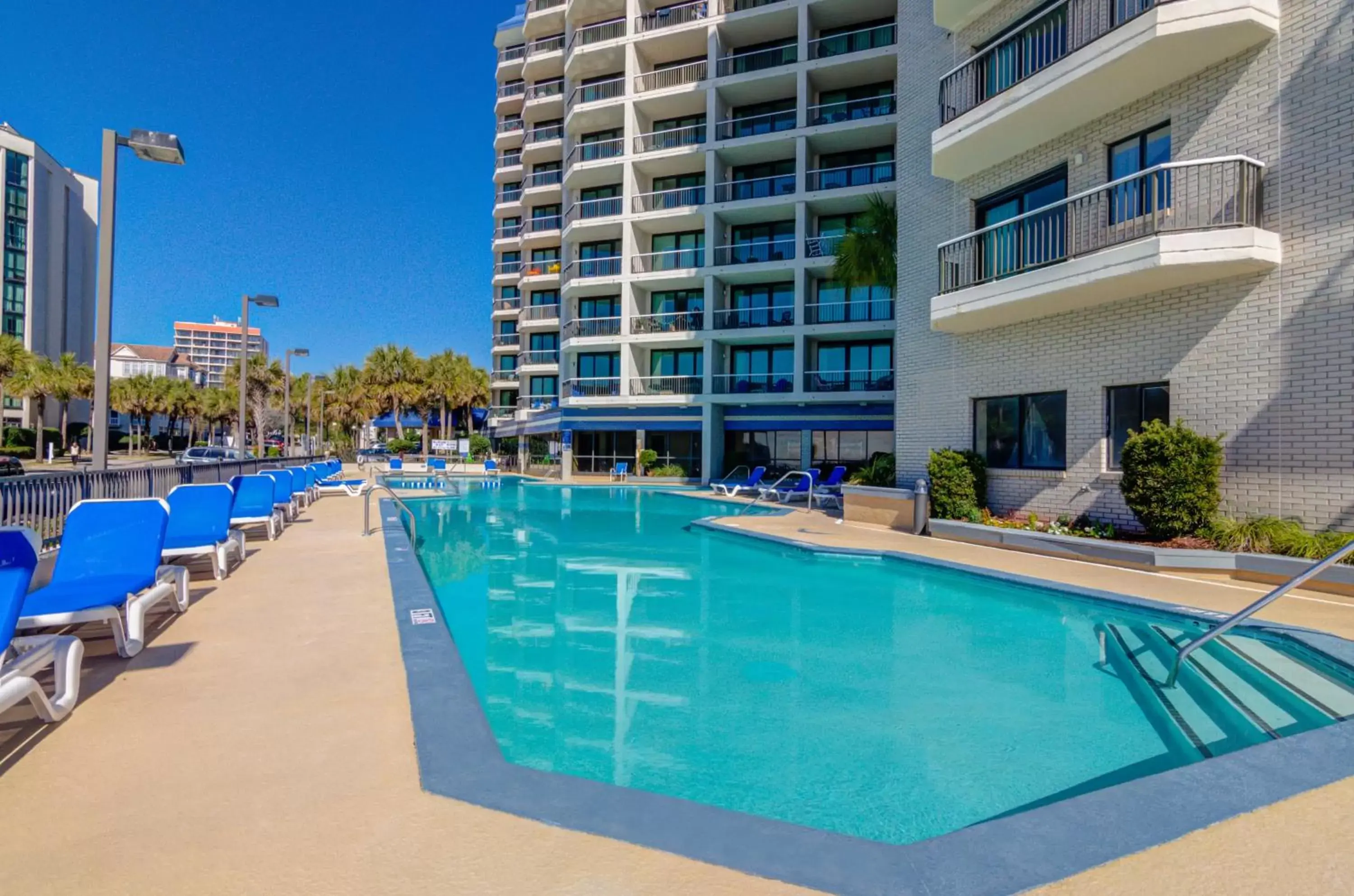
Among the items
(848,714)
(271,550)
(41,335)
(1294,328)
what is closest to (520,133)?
(271,550)

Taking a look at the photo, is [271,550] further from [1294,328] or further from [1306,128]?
[1306,128]

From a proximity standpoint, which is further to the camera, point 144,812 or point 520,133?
point 520,133

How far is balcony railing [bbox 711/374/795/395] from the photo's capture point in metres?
32.2

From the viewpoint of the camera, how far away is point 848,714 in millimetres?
5414

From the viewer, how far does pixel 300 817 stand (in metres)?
2.99

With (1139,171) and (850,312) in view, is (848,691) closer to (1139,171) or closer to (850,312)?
(1139,171)

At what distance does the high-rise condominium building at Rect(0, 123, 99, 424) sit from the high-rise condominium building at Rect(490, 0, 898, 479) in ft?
194

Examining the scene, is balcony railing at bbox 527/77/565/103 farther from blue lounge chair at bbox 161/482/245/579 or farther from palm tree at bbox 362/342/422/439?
blue lounge chair at bbox 161/482/245/579

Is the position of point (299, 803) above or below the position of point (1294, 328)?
below

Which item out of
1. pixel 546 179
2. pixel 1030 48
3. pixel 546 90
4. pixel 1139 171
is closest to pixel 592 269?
pixel 546 179

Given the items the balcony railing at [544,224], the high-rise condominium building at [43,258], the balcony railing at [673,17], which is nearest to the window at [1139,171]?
the balcony railing at [673,17]

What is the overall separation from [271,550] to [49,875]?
9397 millimetres

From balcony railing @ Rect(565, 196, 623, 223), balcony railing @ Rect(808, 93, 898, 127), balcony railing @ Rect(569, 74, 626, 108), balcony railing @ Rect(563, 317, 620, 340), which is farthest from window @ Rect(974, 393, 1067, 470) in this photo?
balcony railing @ Rect(569, 74, 626, 108)

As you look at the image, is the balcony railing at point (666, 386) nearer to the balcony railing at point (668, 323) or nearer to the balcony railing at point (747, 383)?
the balcony railing at point (747, 383)
